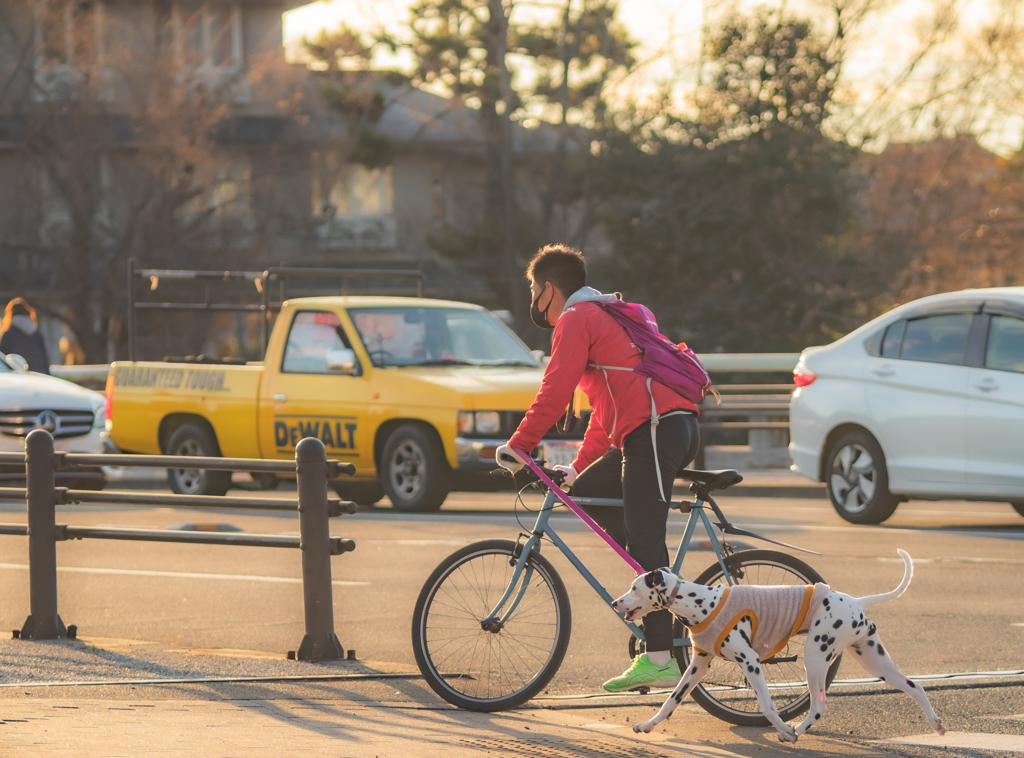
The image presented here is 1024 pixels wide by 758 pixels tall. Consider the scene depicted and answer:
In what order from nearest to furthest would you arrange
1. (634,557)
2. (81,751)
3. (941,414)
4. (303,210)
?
(81,751)
(634,557)
(941,414)
(303,210)

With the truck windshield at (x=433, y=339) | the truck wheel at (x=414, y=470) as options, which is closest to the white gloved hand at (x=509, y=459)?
the truck wheel at (x=414, y=470)

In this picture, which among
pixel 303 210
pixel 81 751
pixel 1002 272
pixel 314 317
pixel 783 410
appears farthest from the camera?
pixel 1002 272

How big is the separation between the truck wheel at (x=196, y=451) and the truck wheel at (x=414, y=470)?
2164 mm

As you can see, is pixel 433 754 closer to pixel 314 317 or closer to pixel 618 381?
pixel 618 381

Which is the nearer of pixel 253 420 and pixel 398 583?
pixel 398 583

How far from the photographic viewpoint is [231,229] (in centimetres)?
3366

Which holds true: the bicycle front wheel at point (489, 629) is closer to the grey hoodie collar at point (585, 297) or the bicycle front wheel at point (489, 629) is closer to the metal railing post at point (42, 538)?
the grey hoodie collar at point (585, 297)

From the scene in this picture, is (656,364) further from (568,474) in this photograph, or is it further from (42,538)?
(42,538)

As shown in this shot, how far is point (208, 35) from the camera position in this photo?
120 ft

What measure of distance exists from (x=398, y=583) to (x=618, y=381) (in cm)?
419

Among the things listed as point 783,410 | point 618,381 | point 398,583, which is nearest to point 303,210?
point 783,410

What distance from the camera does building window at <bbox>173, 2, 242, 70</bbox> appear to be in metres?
32.4

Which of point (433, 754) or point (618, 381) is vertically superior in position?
point (618, 381)

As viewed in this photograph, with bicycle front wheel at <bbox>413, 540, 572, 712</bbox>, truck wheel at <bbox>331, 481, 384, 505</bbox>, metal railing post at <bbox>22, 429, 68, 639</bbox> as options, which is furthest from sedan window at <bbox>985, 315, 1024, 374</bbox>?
metal railing post at <bbox>22, 429, 68, 639</bbox>
